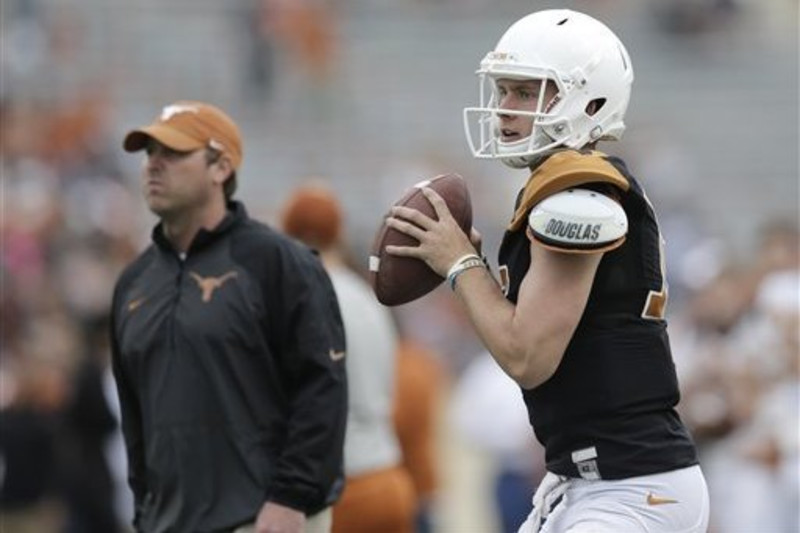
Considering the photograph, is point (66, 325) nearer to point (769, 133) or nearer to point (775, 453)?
point (775, 453)

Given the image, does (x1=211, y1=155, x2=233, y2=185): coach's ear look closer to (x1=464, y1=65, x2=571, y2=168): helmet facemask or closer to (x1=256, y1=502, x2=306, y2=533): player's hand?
(x1=256, y1=502, x2=306, y2=533): player's hand

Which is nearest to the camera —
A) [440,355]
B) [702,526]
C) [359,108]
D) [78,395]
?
[702,526]

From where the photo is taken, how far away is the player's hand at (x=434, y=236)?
16.2 ft

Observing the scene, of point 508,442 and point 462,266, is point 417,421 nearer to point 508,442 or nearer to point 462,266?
point 508,442

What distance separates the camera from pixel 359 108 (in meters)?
22.4

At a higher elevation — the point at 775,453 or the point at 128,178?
the point at 775,453

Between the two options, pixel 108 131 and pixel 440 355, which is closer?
pixel 440 355

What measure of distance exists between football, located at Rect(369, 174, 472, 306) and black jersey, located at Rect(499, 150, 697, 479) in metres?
0.24

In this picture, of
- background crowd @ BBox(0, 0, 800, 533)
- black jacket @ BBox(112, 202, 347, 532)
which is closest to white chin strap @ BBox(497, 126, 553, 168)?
black jacket @ BBox(112, 202, 347, 532)

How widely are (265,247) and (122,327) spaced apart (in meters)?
0.51

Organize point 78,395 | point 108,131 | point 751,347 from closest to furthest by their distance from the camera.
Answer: point 751,347 → point 78,395 → point 108,131

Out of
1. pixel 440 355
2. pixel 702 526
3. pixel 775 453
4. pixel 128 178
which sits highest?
pixel 702 526

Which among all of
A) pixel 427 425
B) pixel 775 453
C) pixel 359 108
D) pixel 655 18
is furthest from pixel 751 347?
pixel 655 18

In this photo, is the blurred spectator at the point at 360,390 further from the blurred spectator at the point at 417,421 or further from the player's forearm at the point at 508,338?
the player's forearm at the point at 508,338
